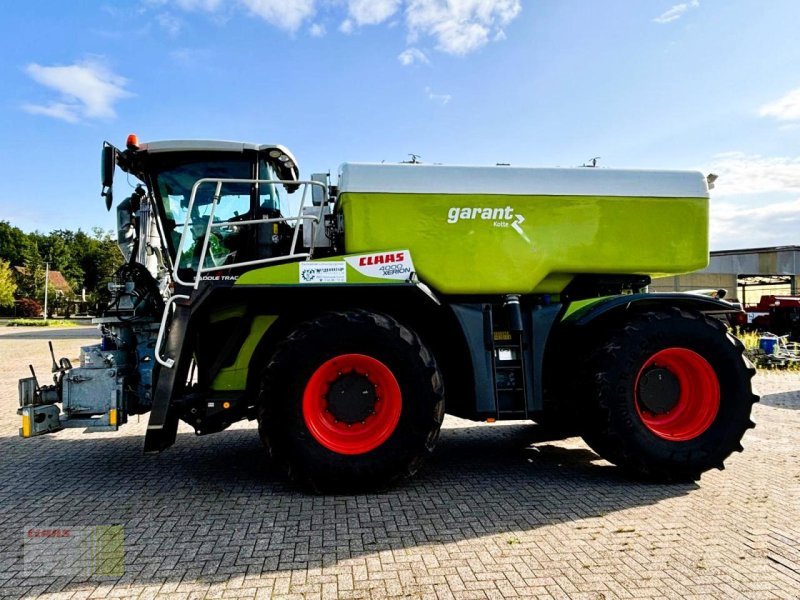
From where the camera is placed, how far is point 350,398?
4.15 m

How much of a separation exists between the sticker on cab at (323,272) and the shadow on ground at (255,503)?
1714 mm

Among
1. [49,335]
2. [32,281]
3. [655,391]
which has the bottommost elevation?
[655,391]

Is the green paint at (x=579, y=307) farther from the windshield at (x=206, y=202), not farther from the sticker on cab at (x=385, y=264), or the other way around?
the windshield at (x=206, y=202)

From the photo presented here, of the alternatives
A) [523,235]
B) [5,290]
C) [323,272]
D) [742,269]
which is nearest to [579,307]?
[523,235]

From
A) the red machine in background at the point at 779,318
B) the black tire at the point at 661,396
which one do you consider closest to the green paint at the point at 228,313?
the black tire at the point at 661,396

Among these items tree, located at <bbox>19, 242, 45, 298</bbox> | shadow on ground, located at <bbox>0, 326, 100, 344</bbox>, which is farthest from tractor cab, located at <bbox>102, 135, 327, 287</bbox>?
tree, located at <bbox>19, 242, 45, 298</bbox>

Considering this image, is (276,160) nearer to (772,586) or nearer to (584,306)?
(584,306)

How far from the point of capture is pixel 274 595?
267cm

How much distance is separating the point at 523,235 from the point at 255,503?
3129mm

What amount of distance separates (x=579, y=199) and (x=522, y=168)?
0.59m

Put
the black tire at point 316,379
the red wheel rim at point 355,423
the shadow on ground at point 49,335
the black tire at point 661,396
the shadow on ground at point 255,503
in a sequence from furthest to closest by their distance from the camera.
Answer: the shadow on ground at point 49,335, the black tire at point 661,396, the red wheel rim at point 355,423, the black tire at point 316,379, the shadow on ground at point 255,503

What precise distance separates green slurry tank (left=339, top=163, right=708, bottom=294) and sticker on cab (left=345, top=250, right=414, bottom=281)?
0.11 metres

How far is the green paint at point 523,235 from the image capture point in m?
4.43

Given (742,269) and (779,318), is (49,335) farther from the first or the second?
(742,269)
